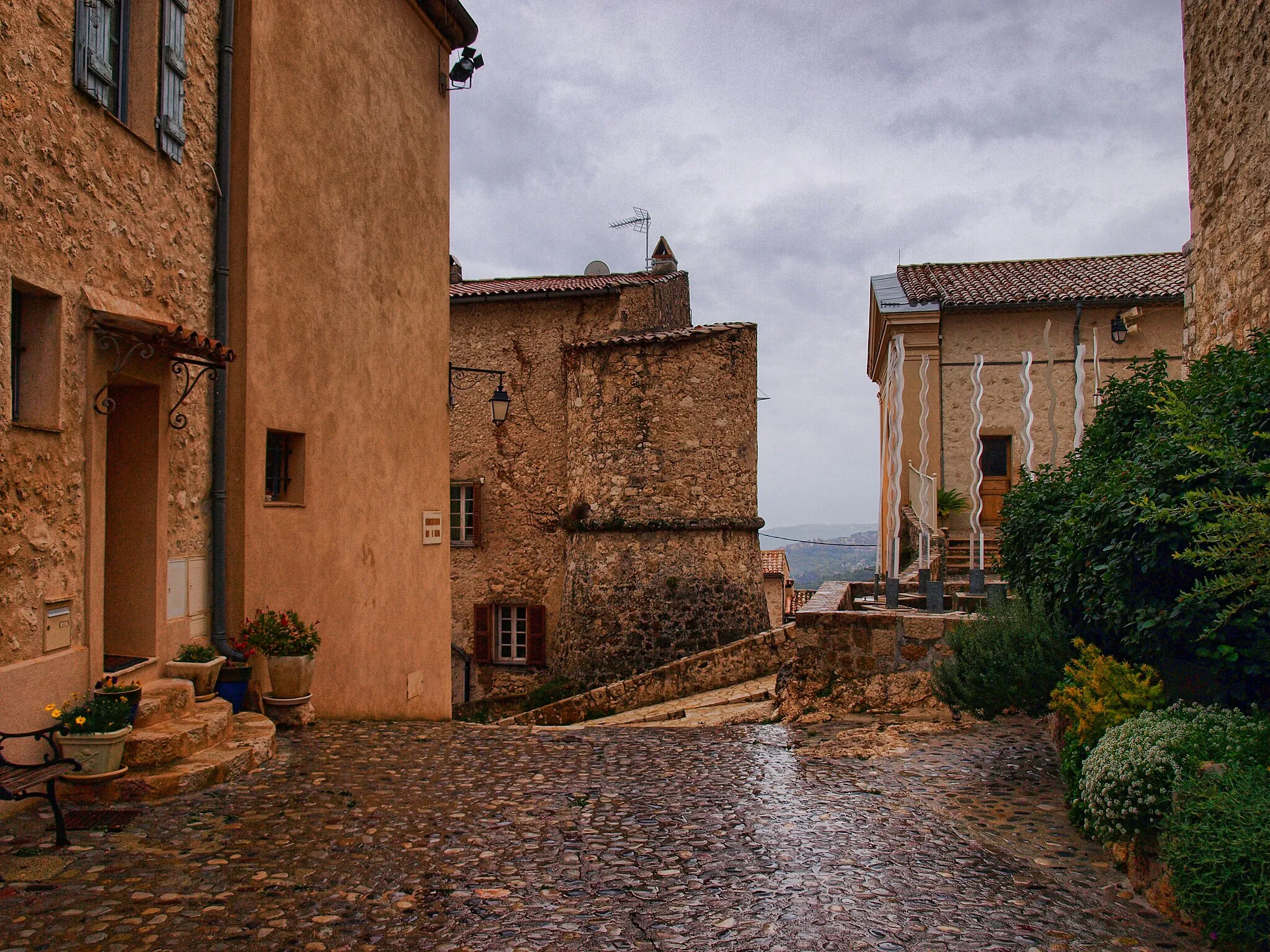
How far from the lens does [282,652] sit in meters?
7.48

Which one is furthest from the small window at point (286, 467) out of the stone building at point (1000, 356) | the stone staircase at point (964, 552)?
the stone building at point (1000, 356)

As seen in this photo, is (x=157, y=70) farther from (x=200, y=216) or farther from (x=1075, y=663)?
(x=1075, y=663)

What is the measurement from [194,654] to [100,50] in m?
4.21

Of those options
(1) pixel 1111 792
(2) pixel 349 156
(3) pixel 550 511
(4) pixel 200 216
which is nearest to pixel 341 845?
(1) pixel 1111 792

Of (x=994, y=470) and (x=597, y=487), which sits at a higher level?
(x=994, y=470)

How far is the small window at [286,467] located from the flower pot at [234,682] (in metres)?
1.61

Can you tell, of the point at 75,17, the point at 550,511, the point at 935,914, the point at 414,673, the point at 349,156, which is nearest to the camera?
the point at 935,914

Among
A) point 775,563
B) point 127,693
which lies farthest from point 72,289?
point 775,563

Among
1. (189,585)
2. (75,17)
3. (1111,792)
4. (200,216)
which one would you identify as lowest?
(1111,792)

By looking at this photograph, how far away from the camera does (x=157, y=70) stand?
6.58m

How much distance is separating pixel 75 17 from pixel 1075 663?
7.46 m

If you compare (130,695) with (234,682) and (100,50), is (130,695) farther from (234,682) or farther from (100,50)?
(100,50)

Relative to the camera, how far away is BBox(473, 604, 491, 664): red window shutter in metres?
19.2

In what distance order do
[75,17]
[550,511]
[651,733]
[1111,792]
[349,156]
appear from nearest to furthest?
[1111,792], [75,17], [651,733], [349,156], [550,511]
